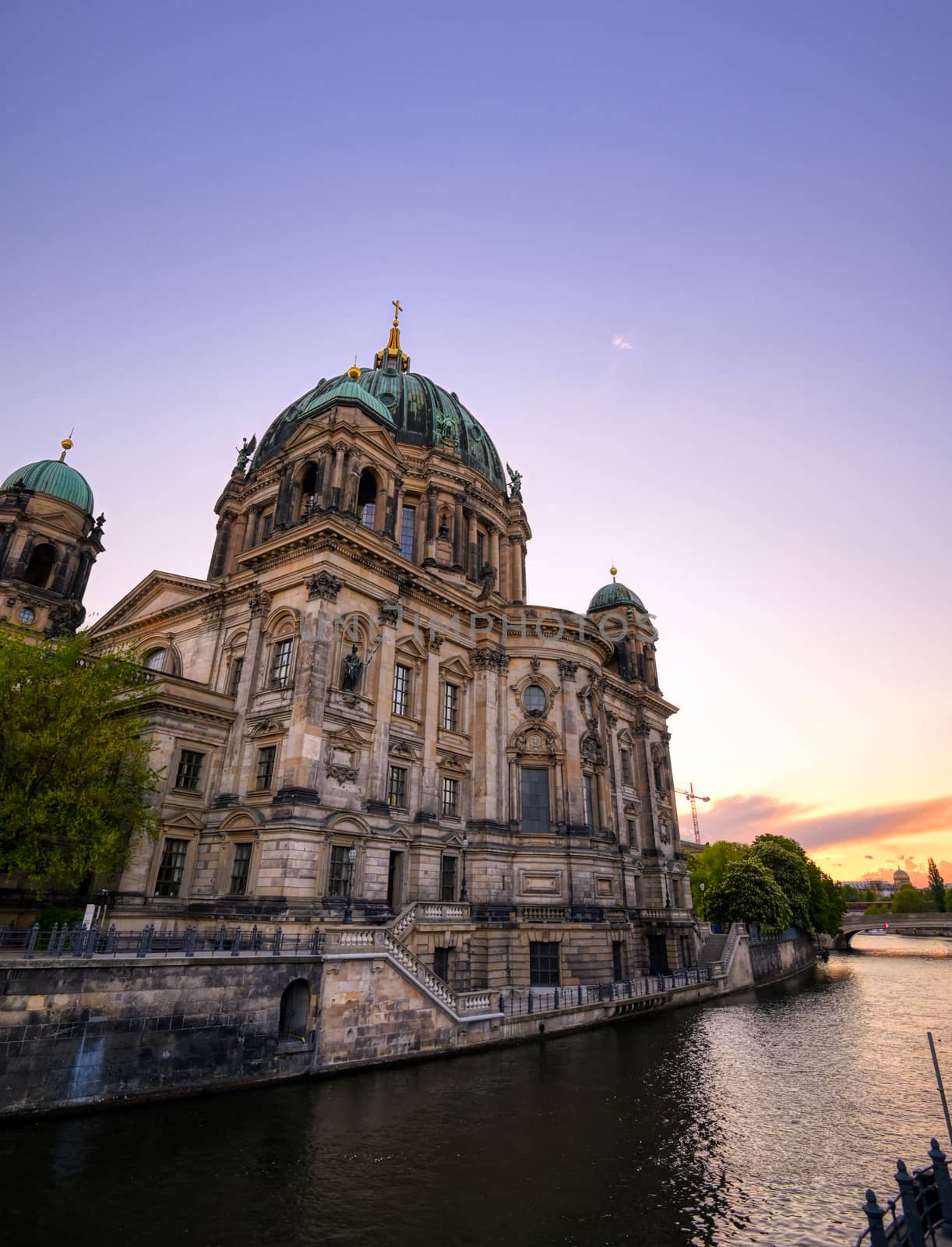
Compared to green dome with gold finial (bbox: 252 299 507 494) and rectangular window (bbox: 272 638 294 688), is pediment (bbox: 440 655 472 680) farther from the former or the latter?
green dome with gold finial (bbox: 252 299 507 494)

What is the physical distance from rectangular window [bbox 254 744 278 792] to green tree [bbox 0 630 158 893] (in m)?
4.33

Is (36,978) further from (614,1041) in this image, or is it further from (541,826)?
(541,826)

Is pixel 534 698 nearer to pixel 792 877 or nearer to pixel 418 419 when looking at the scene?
pixel 418 419

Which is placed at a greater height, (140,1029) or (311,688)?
(311,688)

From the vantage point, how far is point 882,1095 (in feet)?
69.6

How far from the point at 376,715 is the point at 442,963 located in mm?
11791

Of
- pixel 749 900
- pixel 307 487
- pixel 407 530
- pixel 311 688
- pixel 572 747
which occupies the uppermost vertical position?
pixel 407 530

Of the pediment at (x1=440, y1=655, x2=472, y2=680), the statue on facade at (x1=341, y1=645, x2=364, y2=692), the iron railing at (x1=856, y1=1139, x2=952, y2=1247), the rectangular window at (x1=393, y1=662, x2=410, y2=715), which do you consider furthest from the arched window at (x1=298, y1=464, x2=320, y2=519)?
the iron railing at (x1=856, y1=1139, x2=952, y2=1247)

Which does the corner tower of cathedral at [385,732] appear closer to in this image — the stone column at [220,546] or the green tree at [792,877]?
the stone column at [220,546]

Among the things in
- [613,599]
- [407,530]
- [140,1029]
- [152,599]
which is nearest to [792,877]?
[613,599]

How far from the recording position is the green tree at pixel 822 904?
79.1 meters

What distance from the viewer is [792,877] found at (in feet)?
229

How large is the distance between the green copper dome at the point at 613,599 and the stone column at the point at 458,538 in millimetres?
17998

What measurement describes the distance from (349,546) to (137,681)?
441 inches
